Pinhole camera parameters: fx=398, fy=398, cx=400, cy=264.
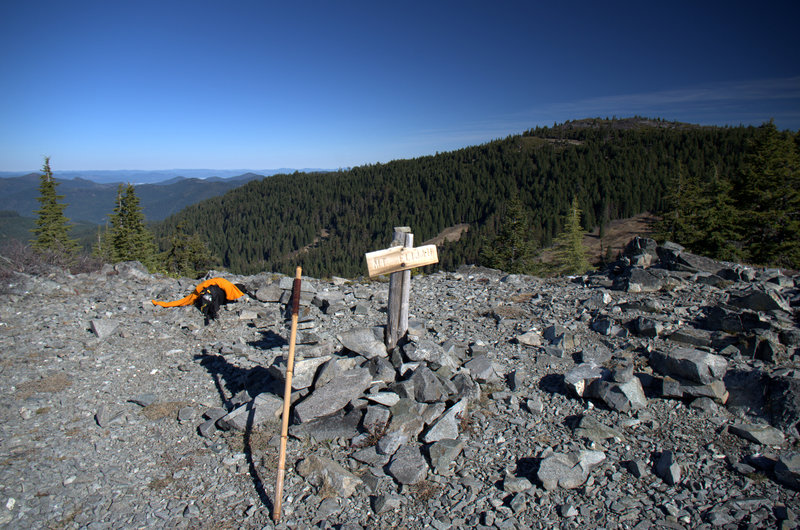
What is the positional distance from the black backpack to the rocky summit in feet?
2.58

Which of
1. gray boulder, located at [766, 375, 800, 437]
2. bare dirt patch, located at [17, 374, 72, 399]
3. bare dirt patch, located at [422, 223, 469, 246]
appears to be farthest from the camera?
bare dirt patch, located at [422, 223, 469, 246]

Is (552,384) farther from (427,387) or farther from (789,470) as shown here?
(789,470)

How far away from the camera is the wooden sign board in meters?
6.55

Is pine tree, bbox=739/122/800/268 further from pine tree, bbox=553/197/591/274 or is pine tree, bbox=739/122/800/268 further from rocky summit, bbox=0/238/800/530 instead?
rocky summit, bbox=0/238/800/530

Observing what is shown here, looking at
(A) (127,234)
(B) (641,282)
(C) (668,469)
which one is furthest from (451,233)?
(C) (668,469)

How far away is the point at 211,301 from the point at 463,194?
150 metres

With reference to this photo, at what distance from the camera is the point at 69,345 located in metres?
9.66

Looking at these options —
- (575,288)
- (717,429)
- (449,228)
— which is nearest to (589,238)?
(449,228)

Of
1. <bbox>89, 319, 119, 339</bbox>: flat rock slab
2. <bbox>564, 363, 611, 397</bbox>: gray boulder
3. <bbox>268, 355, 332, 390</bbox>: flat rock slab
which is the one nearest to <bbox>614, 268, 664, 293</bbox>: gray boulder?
<bbox>564, 363, 611, 397</bbox>: gray boulder

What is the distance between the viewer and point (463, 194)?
155625 mm

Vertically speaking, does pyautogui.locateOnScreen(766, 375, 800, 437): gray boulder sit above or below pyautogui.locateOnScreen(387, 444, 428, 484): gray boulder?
above

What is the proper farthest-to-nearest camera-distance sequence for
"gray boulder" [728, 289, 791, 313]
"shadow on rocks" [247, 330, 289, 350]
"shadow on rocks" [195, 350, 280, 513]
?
"gray boulder" [728, 289, 791, 313], "shadow on rocks" [247, 330, 289, 350], "shadow on rocks" [195, 350, 280, 513]

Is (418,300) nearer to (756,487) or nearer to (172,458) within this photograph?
(172,458)

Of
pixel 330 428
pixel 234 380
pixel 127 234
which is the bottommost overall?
pixel 234 380
